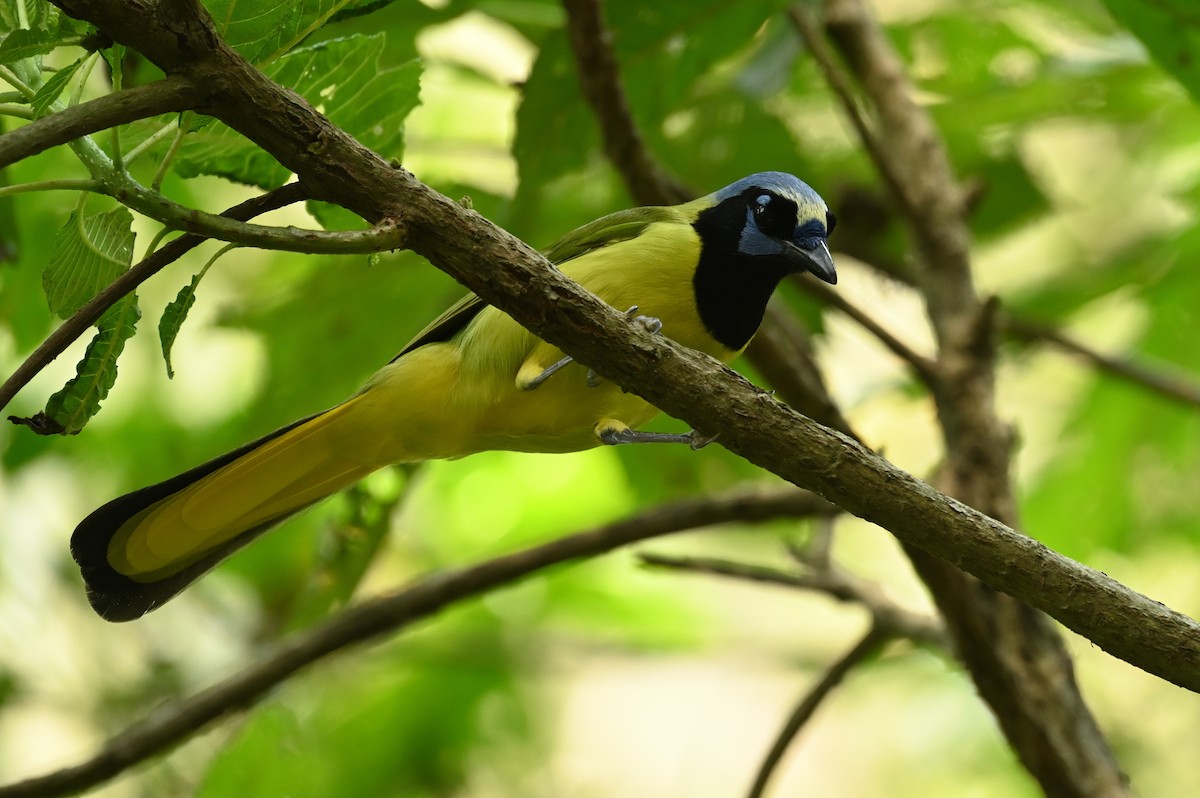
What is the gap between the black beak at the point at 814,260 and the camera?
2.90m

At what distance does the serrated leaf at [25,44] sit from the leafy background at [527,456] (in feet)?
1.08

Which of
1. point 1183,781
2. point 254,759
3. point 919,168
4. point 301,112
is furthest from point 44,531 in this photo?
point 1183,781

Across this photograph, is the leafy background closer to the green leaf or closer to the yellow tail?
the green leaf

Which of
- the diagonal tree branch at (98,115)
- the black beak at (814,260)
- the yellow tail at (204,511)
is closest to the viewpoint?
the diagonal tree branch at (98,115)

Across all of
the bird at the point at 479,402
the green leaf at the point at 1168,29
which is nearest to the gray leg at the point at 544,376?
the bird at the point at 479,402

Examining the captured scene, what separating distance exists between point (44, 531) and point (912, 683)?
4.26m

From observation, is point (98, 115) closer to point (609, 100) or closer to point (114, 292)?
point (114, 292)

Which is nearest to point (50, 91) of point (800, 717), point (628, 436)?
point (628, 436)

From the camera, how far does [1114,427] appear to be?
163 inches

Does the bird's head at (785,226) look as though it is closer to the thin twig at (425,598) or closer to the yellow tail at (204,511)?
the thin twig at (425,598)

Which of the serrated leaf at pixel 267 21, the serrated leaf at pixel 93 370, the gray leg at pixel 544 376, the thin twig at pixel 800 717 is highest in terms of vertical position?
the serrated leaf at pixel 267 21

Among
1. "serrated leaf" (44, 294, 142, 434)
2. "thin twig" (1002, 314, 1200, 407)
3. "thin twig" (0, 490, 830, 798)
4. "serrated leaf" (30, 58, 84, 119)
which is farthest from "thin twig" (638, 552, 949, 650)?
"serrated leaf" (30, 58, 84, 119)

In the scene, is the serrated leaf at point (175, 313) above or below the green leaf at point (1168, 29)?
below

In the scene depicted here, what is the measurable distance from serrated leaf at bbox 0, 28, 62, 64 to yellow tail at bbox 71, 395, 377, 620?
98 cm
